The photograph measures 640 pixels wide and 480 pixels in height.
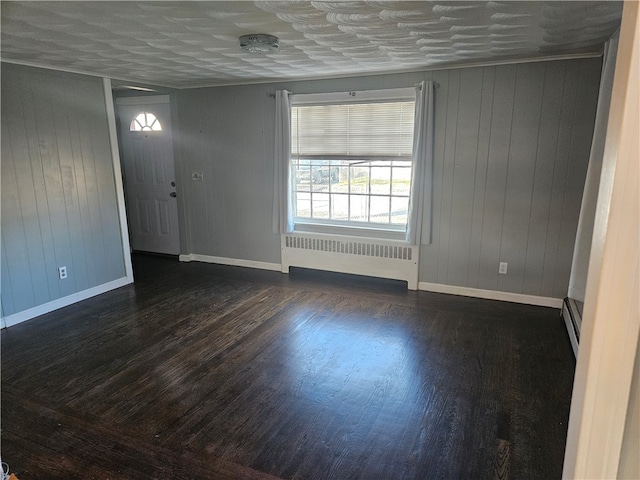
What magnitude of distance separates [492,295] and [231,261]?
3149 millimetres

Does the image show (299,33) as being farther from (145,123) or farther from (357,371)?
(145,123)

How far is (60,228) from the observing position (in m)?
4.02

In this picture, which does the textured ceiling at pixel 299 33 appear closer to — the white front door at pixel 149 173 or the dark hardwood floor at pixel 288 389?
the white front door at pixel 149 173

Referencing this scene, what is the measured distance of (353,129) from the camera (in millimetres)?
4484

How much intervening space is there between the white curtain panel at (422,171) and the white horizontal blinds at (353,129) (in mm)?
157

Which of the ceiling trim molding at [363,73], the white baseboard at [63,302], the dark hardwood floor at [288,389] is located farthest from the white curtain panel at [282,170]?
the white baseboard at [63,302]

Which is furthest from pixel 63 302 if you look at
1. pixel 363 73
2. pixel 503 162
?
pixel 503 162

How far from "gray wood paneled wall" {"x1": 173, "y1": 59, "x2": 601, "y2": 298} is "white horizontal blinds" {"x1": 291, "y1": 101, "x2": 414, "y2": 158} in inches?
8.9

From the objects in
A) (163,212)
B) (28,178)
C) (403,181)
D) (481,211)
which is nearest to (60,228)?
(28,178)

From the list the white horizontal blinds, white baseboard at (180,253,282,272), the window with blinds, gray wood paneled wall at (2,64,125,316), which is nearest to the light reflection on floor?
the window with blinds

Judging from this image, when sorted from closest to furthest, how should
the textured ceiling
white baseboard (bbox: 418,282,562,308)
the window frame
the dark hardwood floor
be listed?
the dark hardwood floor
the textured ceiling
white baseboard (bbox: 418,282,562,308)
the window frame

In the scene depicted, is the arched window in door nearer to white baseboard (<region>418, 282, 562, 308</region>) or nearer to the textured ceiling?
the textured ceiling

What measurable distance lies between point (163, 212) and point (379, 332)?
3.70 metres

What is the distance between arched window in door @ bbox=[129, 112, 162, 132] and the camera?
5539 mm
